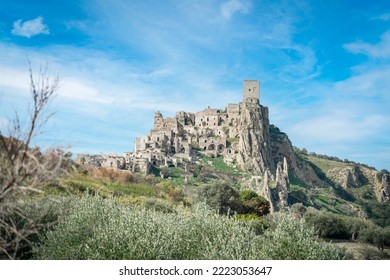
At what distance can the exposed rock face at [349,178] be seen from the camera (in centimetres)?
6124

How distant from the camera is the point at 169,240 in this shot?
8.63m

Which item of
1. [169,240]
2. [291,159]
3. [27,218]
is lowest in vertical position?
[169,240]

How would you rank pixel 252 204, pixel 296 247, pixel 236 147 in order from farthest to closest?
pixel 236 147 < pixel 252 204 < pixel 296 247

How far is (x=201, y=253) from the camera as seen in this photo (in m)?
8.53

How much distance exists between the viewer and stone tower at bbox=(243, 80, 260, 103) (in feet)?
253

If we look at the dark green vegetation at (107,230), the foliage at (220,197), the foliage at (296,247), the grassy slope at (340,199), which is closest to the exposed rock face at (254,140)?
the grassy slope at (340,199)

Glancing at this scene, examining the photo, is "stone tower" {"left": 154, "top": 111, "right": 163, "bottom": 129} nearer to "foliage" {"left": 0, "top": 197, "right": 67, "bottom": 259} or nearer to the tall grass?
"foliage" {"left": 0, "top": 197, "right": 67, "bottom": 259}

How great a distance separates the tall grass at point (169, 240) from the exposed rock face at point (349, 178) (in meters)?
53.4

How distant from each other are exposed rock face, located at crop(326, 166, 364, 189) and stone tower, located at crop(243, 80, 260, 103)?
63.4ft

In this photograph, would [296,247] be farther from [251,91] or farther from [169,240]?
[251,91]

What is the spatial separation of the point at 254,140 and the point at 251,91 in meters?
10.7

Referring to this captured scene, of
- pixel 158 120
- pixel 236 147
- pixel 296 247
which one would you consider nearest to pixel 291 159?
pixel 236 147

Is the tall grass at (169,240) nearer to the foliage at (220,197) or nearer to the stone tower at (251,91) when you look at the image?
the foliage at (220,197)

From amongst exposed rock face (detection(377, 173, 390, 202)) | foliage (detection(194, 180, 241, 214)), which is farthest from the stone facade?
exposed rock face (detection(377, 173, 390, 202))
